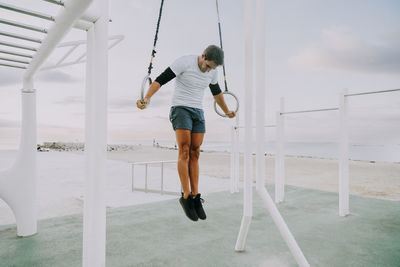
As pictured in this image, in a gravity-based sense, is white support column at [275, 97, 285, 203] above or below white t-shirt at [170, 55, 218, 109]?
below

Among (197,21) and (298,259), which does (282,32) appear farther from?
(298,259)

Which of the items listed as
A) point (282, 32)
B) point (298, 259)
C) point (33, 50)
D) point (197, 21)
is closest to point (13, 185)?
point (33, 50)

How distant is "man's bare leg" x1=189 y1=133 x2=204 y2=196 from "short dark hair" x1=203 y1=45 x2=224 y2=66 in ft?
1.68

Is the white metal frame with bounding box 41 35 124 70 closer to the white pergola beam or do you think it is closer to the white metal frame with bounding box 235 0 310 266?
the white pergola beam

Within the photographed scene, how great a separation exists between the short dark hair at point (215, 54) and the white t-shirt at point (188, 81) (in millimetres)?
142

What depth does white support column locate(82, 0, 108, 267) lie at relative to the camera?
4.66ft

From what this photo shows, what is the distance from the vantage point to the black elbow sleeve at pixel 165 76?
1805 millimetres

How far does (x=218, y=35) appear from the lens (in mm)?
1967

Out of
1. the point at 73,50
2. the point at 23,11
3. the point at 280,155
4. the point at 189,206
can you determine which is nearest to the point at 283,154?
the point at 280,155

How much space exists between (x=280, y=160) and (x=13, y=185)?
3279 mm

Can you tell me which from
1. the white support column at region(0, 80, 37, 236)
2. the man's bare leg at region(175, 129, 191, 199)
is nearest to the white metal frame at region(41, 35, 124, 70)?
the white support column at region(0, 80, 37, 236)

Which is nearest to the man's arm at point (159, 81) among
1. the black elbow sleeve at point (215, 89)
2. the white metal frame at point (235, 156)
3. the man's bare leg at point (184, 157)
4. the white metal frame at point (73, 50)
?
the man's bare leg at point (184, 157)

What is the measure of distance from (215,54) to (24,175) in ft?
6.86

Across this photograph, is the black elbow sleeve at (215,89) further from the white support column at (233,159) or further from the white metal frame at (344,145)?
the white support column at (233,159)
